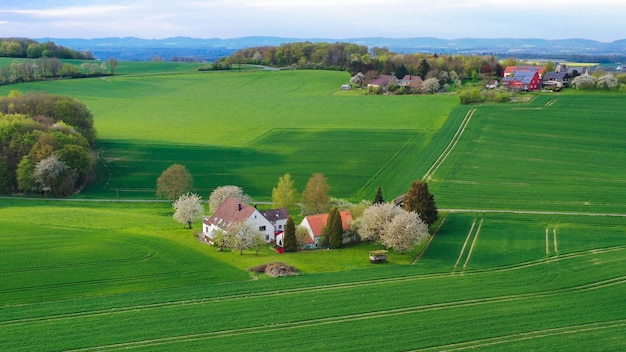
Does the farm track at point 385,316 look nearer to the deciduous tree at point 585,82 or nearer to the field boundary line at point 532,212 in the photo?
the field boundary line at point 532,212

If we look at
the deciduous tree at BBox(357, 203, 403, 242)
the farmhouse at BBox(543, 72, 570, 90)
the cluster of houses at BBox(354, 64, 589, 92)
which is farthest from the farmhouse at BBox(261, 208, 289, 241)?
the farmhouse at BBox(543, 72, 570, 90)

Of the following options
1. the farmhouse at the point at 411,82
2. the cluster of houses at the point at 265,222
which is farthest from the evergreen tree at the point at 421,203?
the farmhouse at the point at 411,82

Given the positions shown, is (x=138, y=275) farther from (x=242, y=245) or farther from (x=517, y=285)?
(x=517, y=285)

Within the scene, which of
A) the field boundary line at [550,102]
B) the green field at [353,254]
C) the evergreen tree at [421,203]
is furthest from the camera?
the field boundary line at [550,102]

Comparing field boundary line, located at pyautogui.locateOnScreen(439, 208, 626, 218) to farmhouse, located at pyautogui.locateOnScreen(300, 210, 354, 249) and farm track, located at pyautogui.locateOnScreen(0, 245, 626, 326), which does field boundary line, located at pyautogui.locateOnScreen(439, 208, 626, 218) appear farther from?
farmhouse, located at pyautogui.locateOnScreen(300, 210, 354, 249)

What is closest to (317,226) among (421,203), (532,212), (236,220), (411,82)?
(236,220)

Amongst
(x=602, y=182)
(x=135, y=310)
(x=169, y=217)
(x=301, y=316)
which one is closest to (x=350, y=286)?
(x=301, y=316)

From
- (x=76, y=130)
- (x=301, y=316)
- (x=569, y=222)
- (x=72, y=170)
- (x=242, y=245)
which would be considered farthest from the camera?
(x=76, y=130)
